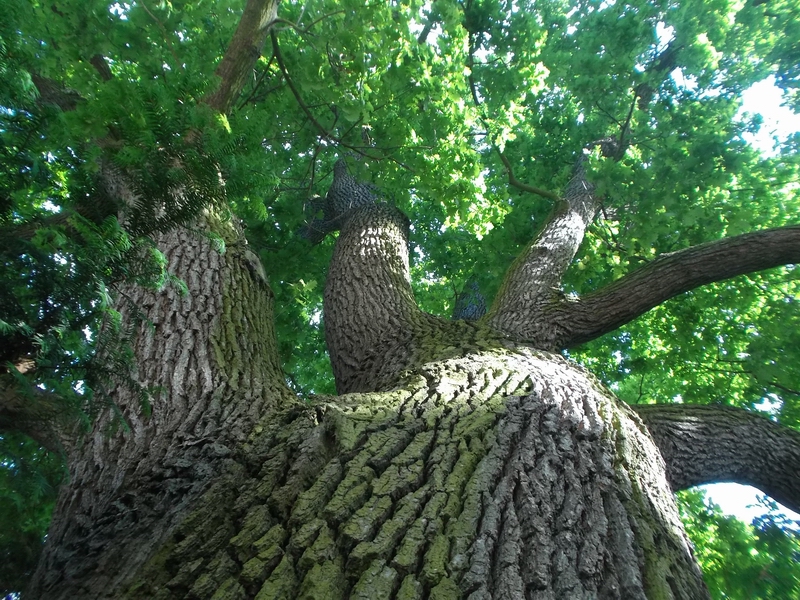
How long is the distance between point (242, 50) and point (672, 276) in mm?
3694

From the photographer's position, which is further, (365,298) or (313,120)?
(313,120)

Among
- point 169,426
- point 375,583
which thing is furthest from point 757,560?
point 169,426

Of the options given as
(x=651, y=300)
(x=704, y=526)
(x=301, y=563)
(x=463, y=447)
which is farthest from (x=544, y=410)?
(x=704, y=526)

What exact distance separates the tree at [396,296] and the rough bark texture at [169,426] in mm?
12

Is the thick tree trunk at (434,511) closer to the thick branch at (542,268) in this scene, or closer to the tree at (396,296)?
the tree at (396,296)

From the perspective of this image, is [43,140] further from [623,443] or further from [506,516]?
[623,443]

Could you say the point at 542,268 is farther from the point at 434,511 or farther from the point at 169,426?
the point at 169,426

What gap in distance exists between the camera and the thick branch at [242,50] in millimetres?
3725

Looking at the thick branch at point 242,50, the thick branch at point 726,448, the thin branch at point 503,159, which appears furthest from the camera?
the thin branch at point 503,159

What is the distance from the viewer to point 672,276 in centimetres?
396

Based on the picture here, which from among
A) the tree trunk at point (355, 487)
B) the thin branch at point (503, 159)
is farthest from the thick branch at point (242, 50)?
the thin branch at point (503, 159)

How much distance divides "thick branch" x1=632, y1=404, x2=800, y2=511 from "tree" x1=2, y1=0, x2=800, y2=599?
0.02 m

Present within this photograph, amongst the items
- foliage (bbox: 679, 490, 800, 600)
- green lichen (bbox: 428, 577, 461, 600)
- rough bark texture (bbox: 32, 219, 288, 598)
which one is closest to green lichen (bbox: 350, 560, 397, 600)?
green lichen (bbox: 428, 577, 461, 600)

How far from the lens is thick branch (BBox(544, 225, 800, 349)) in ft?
12.8
